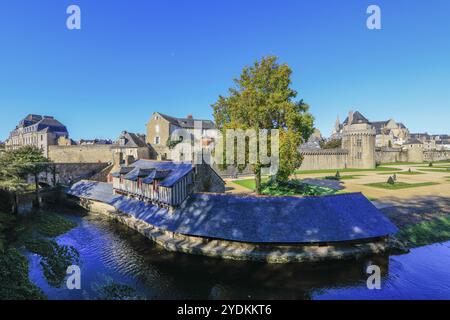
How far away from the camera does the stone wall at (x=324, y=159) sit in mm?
59625

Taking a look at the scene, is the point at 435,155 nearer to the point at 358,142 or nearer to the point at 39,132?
the point at 358,142

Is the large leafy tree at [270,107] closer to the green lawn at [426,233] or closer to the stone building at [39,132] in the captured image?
the green lawn at [426,233]

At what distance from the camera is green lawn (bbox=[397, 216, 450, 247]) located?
57.9 feet

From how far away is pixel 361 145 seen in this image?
2405 inches

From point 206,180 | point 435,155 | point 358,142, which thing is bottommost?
point 206,180

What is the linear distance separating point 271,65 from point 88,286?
69.8 ft

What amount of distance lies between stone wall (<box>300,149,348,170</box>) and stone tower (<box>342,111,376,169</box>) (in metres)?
1.80

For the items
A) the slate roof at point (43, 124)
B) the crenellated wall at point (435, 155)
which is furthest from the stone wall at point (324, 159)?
the slate roof at point (43, 124)

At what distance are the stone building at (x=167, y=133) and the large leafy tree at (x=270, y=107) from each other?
28.5 m

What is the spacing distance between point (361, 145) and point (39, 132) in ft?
253

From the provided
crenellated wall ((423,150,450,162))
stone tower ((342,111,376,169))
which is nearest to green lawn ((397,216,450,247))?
stone tower ((342,111,376,169))

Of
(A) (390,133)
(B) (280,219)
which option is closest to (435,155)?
(A) (390,133)

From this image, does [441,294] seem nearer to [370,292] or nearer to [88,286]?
[370,292]

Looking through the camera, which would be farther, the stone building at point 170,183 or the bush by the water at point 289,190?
the bush by the water at point 289,190
